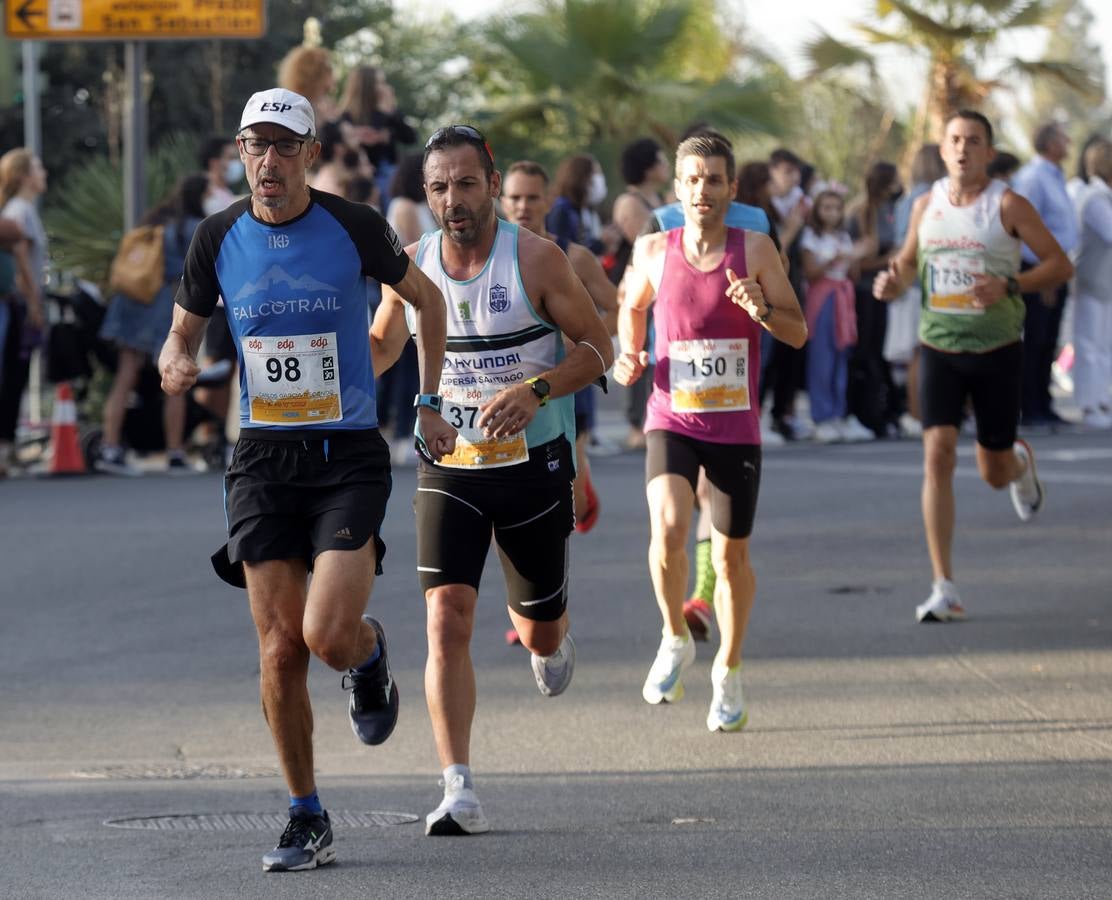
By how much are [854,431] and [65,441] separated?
21.6 feet

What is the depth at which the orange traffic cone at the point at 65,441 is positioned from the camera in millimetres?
15438

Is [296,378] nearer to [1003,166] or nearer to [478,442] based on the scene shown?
[478,442]

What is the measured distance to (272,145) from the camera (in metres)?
5.75

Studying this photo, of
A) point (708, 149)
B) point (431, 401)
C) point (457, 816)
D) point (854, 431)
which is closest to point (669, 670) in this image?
point (708, 149)

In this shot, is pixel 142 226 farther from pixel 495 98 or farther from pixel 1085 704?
pixel 495 98

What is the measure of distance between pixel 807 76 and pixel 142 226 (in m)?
12.9

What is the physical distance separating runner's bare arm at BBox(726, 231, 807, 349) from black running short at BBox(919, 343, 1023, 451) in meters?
2.13

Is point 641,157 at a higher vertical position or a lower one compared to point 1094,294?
higher

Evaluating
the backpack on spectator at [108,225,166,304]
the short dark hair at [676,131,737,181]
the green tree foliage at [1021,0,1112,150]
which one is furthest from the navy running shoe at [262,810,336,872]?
the green tree foliage at [1021,0,1112,150]

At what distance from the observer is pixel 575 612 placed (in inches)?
396

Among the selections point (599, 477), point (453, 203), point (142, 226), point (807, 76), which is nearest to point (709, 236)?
point (453, 203)

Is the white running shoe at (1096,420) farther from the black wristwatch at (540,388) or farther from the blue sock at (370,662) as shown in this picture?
the blue sock at (370,662)

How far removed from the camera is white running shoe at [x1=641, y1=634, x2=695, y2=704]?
7.77 meters

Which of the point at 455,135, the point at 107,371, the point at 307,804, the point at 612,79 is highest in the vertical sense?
the point at 455,135
